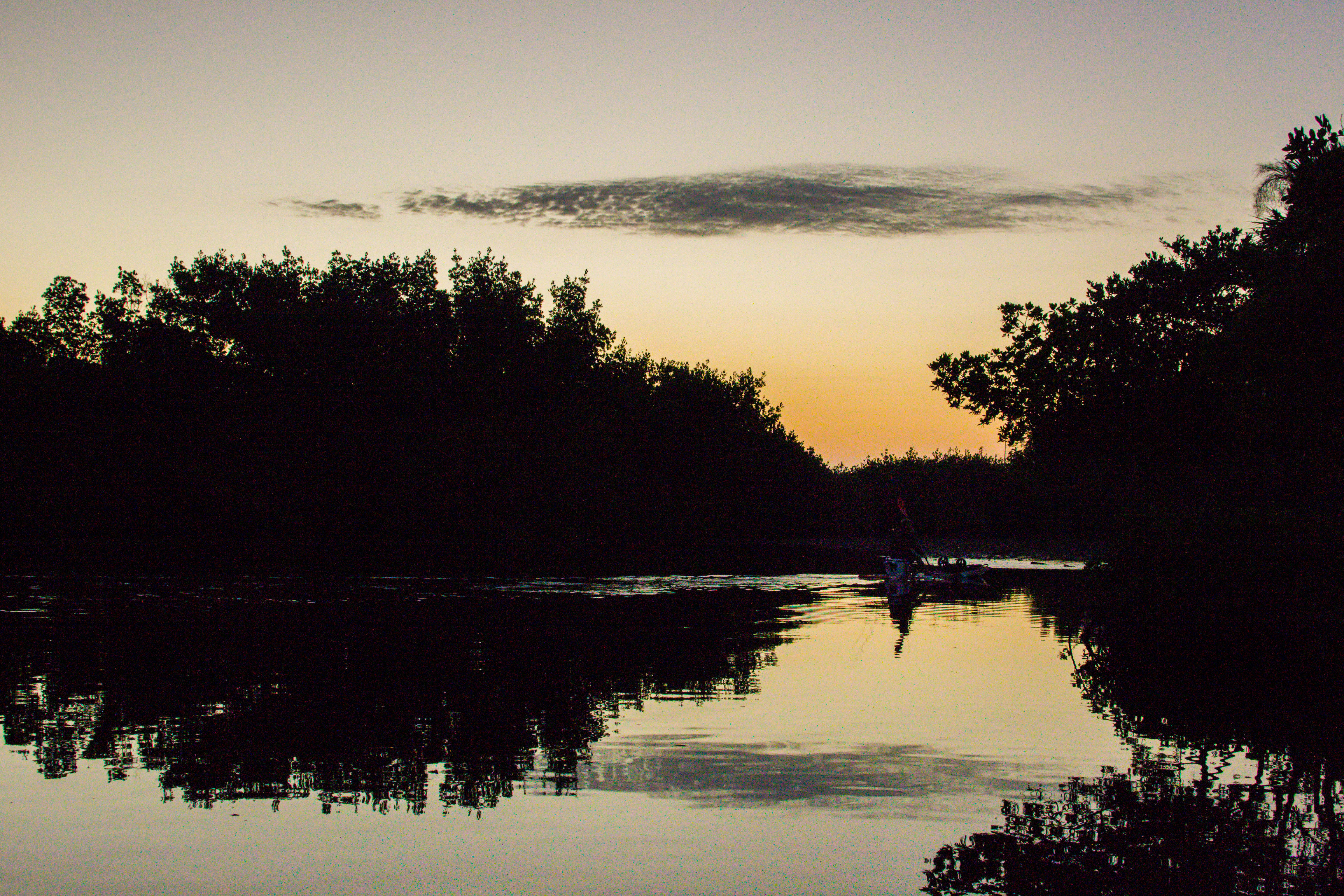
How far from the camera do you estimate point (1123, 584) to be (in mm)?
18531

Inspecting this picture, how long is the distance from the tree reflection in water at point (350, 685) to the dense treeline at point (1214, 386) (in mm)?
7240

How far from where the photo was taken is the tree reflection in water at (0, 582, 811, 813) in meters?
10.5

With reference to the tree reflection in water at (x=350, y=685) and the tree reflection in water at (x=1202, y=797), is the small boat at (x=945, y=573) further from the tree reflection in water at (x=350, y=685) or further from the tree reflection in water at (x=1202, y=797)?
the tree reflection in water at (x=1202, y=797)

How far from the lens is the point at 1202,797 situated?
9781mm

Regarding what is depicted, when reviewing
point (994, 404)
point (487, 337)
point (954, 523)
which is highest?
point (487, 337)

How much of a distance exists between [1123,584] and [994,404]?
54.4 ft

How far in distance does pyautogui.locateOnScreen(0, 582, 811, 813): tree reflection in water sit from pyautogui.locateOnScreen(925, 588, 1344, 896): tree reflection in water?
3786 mm

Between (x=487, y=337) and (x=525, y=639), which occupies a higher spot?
(x=487, y=337)

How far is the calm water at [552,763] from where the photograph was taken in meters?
8.02

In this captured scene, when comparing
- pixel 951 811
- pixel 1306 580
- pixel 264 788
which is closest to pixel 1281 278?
pixel 1306 580

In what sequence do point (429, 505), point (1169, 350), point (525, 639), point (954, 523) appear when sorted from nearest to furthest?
point (525, 639), point (1169, 350), point (429, 505), point (954, 523)

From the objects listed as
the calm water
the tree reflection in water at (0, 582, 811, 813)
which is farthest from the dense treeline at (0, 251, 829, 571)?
the calm water

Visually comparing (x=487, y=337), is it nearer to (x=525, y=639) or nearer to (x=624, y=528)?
(x=624, y=528)

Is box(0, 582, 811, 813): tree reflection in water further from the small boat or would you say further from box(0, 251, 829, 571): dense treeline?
box(0, 251, 829, 571): dense treeline
